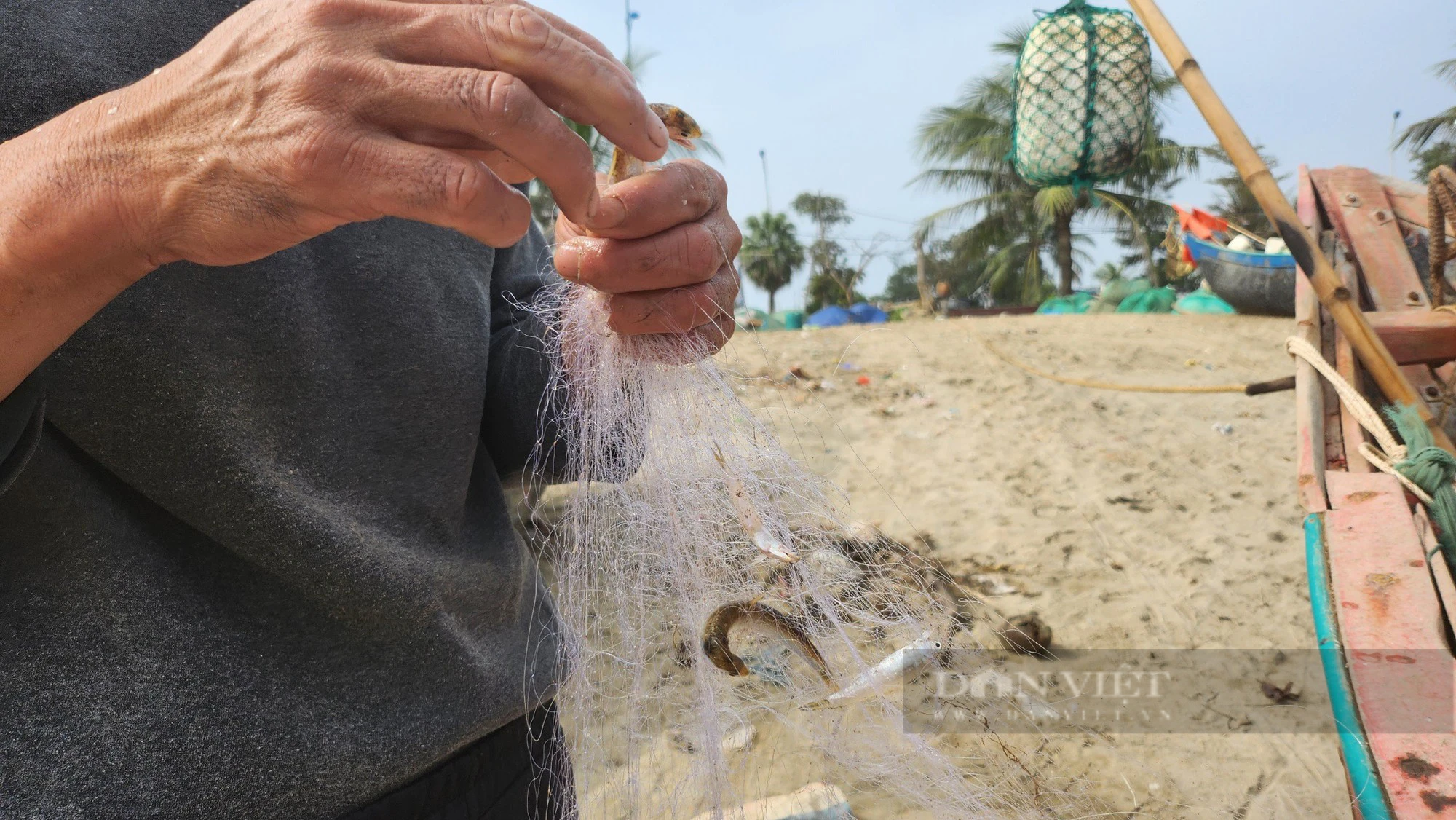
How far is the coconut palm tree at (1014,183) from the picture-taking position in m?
20.8

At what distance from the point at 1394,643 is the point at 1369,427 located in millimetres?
717

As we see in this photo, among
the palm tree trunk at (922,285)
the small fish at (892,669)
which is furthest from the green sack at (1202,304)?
the small fish at (892,669)

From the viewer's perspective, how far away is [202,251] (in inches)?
27.5

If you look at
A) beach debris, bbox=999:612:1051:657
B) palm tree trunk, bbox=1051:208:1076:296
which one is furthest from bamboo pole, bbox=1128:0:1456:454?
palm tree trunk, bbox=1051:208:1076:296

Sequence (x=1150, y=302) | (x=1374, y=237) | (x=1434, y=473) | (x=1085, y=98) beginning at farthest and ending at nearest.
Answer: (x=1150, y=302) < (x=1085, y=98) < (x=1374, y=237) < (x=1434, y=473)

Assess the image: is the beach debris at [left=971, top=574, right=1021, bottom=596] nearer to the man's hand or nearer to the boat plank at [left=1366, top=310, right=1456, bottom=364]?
the boat plank at [left=1366, top=310, right=1456, bottom=364]

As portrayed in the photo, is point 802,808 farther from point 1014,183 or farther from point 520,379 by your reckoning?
point 1014,183

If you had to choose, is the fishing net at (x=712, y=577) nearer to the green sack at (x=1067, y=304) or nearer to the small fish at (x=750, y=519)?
the small fish at (x=750, y=519)

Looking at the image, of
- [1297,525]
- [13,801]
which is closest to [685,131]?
[13,801]

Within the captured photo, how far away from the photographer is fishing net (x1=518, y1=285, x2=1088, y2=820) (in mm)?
1331

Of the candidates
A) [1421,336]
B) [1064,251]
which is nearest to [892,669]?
[1421,336]

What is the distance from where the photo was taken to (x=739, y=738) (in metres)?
1.84

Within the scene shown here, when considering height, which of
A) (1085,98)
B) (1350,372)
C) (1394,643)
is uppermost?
(1085,98)

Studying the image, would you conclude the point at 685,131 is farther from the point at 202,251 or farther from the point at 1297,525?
the point at 1297,525
